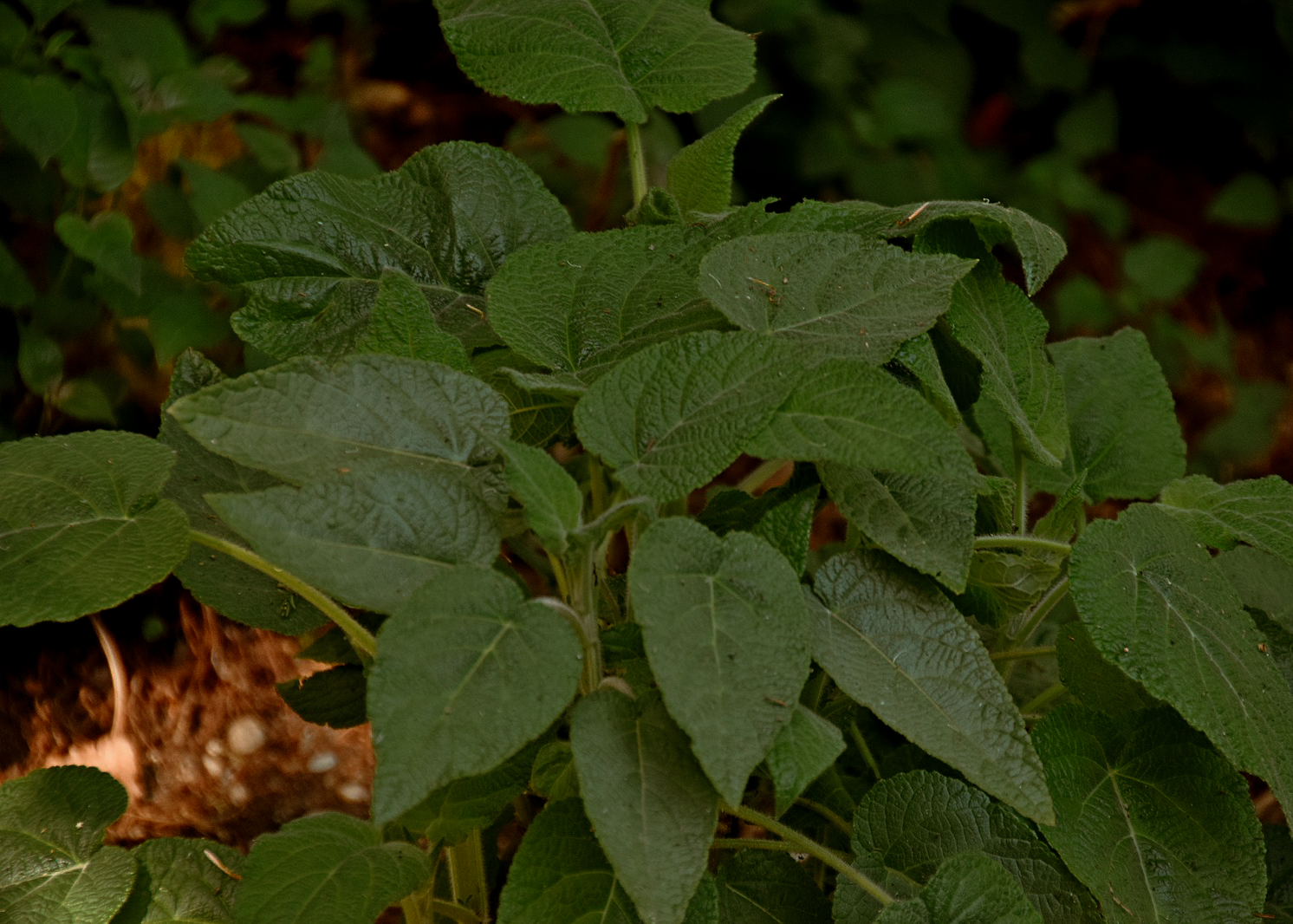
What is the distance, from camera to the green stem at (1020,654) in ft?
2.59

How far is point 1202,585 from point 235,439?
22.9 inches

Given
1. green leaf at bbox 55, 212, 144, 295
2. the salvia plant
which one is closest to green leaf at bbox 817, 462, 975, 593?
the salvia plant

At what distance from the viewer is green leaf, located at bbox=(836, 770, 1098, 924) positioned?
0.67 meters

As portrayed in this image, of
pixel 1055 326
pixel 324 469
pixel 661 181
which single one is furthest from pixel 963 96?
pixel 324 469

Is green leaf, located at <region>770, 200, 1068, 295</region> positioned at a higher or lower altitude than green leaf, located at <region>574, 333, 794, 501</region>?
higher

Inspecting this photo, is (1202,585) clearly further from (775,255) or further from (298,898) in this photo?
(298,898)

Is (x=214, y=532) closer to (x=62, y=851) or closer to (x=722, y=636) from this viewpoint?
(x=62, y=851)

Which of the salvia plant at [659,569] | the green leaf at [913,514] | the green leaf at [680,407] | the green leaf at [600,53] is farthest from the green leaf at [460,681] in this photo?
the green leaf at [600,53]

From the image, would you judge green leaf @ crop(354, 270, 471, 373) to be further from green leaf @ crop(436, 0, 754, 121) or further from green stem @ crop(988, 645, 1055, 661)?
green stem @ crop(988, 645, 1055, 661)

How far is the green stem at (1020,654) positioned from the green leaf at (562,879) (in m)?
0.34

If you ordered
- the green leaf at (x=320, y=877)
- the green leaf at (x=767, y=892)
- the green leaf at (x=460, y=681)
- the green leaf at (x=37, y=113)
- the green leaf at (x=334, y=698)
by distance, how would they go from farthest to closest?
the green leaf at (x=37, y=113) → the green leaf at (x=334, y=698) → the green leaf at (x=767, y=892) → the green leaf at (x=320, y=877) → the green leaf at (x=460, y=681)

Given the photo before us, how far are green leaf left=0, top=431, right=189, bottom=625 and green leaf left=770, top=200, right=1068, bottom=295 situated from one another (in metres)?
0.45

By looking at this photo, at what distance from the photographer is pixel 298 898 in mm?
595

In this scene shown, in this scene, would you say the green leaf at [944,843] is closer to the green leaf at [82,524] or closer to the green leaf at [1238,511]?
the green leaf at [1238,511]
